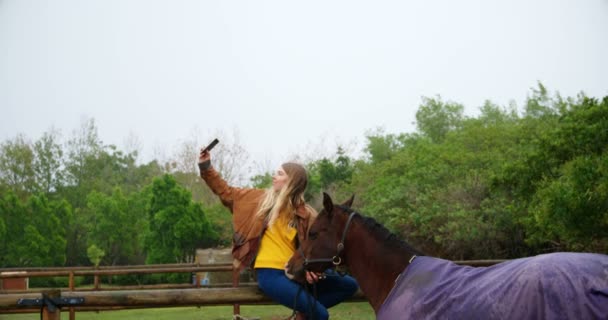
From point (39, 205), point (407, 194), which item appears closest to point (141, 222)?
point (39, 205)

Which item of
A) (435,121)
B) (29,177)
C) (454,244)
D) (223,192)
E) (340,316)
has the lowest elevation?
(340,316)

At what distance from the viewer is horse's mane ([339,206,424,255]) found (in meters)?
4.26

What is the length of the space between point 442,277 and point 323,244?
3.19 ft

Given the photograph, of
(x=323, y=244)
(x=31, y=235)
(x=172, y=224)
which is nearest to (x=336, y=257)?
(x=323, y=244)

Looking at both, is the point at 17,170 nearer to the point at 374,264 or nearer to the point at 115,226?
the point at 115,226

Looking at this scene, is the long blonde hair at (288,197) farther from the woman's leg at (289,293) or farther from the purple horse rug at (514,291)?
the purple horse rug at (514,291)

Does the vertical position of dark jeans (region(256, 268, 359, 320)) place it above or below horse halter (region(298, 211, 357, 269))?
below

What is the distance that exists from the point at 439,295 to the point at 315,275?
1.04 meters

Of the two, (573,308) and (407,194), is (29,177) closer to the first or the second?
(407,194)

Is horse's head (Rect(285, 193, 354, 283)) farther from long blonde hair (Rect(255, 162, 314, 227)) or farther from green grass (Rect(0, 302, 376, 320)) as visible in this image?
green grass (Rect(0, 302, 376, 320))

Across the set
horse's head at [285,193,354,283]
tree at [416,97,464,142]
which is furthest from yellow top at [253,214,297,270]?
tree at [416,97,464,142]

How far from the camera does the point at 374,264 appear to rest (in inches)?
169

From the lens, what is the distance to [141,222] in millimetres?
38312

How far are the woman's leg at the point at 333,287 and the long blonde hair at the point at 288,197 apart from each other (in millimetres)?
537
